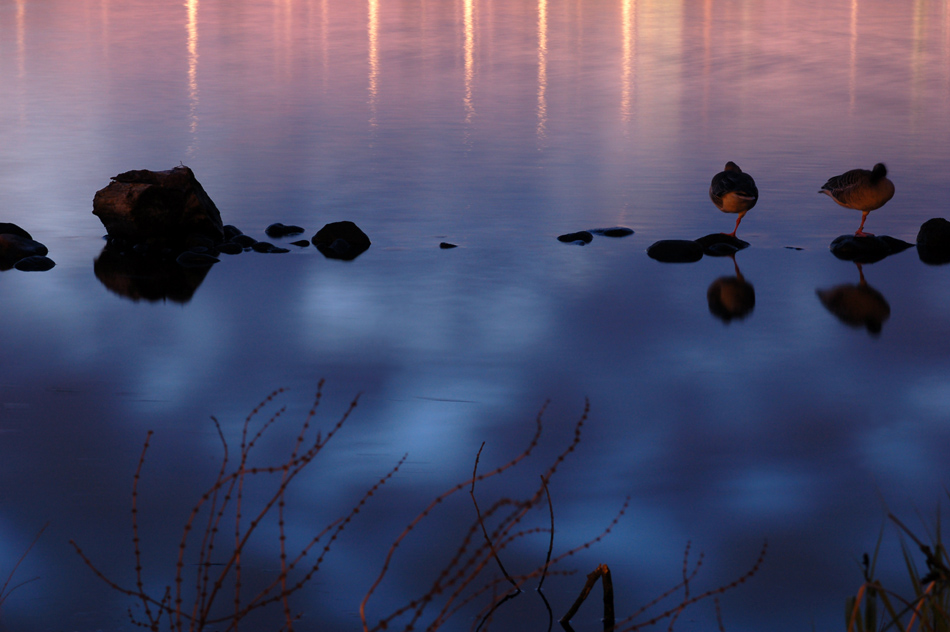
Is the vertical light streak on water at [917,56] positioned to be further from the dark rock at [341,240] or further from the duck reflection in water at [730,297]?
the dark rock at [341,240]

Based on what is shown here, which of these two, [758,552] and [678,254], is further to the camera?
[678,254]

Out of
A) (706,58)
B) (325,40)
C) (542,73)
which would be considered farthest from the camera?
(325,40)

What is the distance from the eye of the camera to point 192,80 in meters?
37.7

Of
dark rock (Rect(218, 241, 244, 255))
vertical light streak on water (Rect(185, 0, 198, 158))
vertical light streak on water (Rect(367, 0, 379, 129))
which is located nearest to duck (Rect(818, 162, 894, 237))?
dark rock (Rect(218, 241, 244, 255))

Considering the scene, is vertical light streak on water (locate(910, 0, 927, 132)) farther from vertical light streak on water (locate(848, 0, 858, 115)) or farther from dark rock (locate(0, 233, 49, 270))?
dark rock (locate(0, 233, 49, 270))

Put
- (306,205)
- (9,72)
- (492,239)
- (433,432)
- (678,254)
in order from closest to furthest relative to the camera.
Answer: (433,432), (678,254), (492,239), (306,205), (9,72)

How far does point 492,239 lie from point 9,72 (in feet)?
97.1

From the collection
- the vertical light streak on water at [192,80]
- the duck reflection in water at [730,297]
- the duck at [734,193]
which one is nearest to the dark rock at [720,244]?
the duck at [734,193]

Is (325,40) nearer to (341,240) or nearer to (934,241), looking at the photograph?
(341,240)

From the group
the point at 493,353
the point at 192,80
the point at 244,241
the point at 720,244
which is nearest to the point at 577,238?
the point at 720,244

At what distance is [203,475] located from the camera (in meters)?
8.31

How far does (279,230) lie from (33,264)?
373cm

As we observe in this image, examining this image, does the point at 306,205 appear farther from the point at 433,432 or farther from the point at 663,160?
the point at 433,432

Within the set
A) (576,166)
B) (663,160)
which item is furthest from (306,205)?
(663,160)
